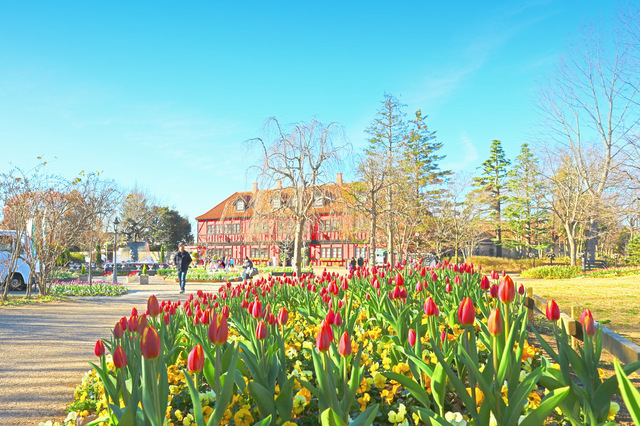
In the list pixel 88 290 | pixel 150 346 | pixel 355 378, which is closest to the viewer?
pixel 150 346

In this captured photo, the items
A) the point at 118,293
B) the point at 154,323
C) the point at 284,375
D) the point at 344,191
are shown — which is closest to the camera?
the point at 284,375

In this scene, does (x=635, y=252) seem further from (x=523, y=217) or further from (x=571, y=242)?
(x=523, y=217)

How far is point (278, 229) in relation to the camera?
2100cm

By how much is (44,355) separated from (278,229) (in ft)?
49.5

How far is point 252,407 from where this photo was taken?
2.62m

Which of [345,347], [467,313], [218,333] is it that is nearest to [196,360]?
[218,333]

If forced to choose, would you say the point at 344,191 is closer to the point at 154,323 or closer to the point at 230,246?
the point at 154,323

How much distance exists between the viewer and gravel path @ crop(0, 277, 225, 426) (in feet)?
13.2

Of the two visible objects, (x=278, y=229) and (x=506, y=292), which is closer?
(x=506, y=292)

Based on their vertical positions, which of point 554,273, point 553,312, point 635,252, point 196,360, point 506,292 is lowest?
point 554,273

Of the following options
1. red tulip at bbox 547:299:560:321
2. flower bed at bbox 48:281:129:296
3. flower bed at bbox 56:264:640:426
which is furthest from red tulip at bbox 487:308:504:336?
flower bed at bbox 48:281:129:296

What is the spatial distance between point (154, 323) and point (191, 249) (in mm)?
50977

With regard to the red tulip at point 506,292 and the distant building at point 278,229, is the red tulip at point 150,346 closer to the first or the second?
the red tulip at point 506,292

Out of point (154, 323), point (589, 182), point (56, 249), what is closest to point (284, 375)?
point (154, 323)
